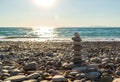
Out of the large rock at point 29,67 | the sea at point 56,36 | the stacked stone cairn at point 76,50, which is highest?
the stacked stone cairn at point 76,50

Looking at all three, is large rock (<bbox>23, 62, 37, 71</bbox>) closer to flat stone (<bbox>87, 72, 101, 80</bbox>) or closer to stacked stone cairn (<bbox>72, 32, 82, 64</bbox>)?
stacked stone cairn (<bbox>72, 32, 82, 64</bbox>)

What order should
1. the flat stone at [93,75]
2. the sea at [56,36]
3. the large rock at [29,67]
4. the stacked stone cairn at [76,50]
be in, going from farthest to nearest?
the sea at [56,36] < the stacked stone cairn at [76,50] < the large rock at [29,67] < the flat stone at [93,75]

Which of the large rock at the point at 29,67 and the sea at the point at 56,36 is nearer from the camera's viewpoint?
the large rock at the point at 29,67

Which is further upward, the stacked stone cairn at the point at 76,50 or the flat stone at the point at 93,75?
the stacked stone cairn at the point at 76,50

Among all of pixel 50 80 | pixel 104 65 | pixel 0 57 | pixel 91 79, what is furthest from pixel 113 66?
pixel 0 57

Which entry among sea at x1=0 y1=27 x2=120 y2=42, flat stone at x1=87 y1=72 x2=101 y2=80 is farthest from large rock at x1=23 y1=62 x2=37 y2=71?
sea at x1=0 y1=27 x2=120 y2=42

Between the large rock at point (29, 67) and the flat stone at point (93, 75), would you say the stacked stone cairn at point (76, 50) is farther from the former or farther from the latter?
the flat stone at point (93, 75)

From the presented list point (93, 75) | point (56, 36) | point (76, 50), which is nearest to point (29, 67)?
point (76, 50)

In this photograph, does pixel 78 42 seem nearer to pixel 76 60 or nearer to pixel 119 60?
pixel 76 60

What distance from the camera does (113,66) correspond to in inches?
393

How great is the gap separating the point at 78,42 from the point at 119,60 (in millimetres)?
2238

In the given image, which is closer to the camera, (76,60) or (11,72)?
(11,72)

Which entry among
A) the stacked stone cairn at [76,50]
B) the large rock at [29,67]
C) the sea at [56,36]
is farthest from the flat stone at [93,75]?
the sea at [56,36]

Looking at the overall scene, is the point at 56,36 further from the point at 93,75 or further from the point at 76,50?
the point at 93,75
